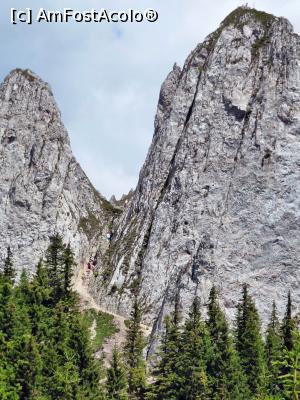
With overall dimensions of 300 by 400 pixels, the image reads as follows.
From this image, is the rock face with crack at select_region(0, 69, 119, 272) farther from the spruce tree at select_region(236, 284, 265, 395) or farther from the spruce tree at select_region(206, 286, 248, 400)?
the spruce tree at select_region(206, 286, 248, 400)

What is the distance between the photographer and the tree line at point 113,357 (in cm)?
4594

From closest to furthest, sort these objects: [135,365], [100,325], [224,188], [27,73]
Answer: [135,365] → [100,325] → [224,188] → [27,73]

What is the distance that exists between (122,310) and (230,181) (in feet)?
92.2

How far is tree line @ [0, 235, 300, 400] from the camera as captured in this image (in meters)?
45.9

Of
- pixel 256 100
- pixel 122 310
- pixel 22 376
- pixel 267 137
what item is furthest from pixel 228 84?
pixel 22 376

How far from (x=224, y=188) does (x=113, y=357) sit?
58.0 meters

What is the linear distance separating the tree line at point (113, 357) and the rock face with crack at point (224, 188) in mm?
28394

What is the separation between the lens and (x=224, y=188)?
106 meters

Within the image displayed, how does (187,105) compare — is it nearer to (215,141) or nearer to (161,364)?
(215,141)

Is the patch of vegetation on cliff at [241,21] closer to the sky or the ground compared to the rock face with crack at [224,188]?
closer to the sky

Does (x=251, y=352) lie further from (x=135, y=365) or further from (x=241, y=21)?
(x=241, y=21)

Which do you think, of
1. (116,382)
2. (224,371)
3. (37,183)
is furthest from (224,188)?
(116,382)

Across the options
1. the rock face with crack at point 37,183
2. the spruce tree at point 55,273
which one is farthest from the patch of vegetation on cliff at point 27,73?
the spruce tree at point 55,273

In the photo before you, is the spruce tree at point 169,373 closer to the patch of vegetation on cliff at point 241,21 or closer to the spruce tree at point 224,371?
the spruce tree at point 224,371
